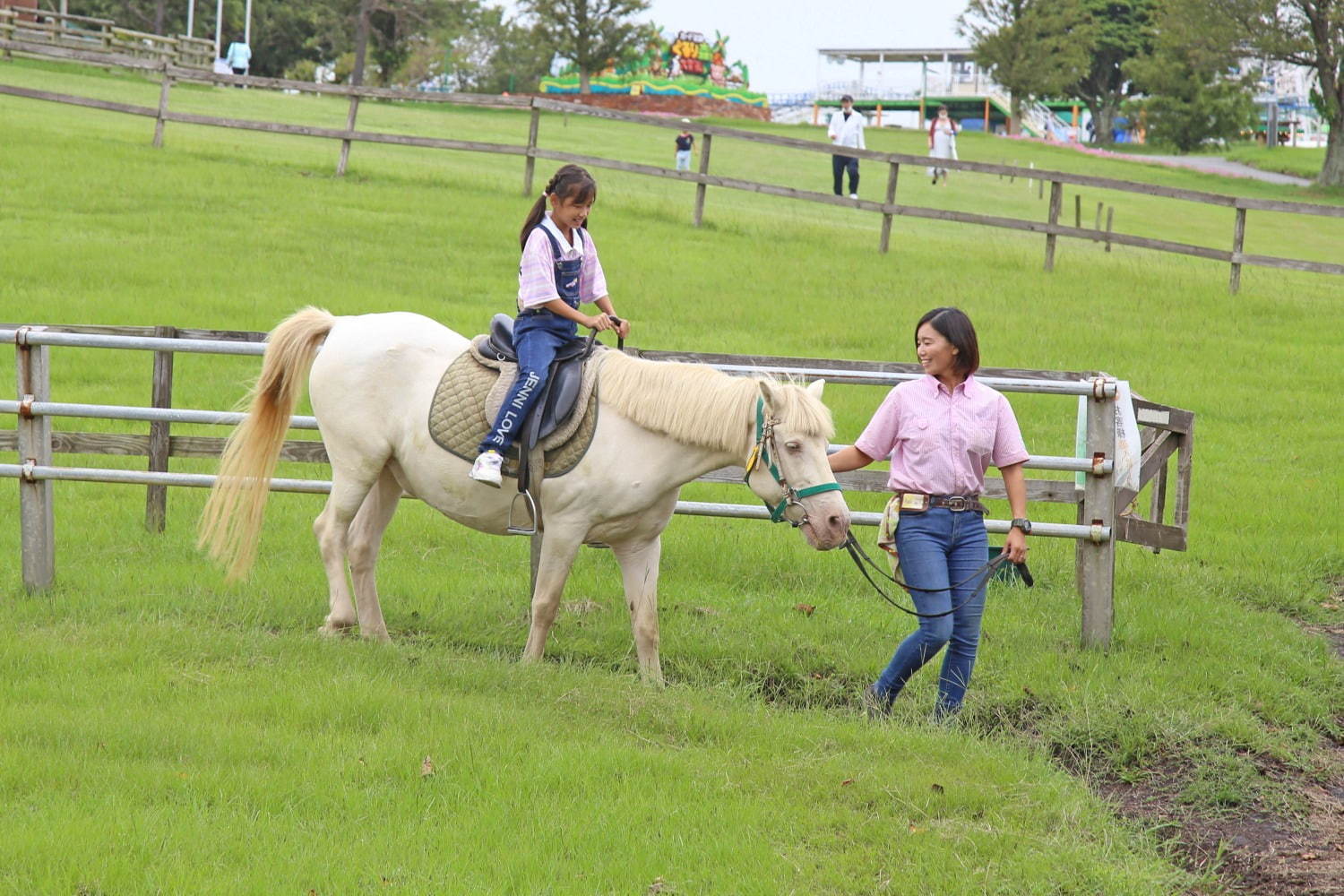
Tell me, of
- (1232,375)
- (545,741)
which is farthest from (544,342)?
(1232,375)

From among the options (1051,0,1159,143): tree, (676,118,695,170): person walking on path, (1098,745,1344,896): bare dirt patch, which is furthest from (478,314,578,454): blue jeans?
(1051,0,1159,143): tree

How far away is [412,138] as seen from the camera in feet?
63.5

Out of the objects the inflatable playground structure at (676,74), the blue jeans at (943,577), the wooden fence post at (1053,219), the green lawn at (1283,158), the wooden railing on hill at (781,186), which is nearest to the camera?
the blue jeans at (943,577)

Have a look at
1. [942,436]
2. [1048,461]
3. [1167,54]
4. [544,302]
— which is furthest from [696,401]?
[1167,54]

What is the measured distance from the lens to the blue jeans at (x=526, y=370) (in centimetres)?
546

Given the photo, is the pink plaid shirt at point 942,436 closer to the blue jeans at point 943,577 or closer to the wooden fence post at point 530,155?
the blue jeans at point 943,577

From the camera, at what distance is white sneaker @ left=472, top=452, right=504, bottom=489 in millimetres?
5391

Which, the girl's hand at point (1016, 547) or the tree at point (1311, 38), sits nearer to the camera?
the girl's hand at point (1016, 547)

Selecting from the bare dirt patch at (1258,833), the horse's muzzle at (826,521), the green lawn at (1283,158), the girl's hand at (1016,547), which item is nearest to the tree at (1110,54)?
the green lawn at (1283,158)

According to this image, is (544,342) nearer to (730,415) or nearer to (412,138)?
(730,415)

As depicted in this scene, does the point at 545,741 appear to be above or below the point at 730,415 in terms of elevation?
below

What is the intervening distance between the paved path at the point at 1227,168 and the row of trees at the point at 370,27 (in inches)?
1062

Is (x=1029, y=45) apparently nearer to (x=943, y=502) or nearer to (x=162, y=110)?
(x=162, y=110)

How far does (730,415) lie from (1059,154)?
163ft
